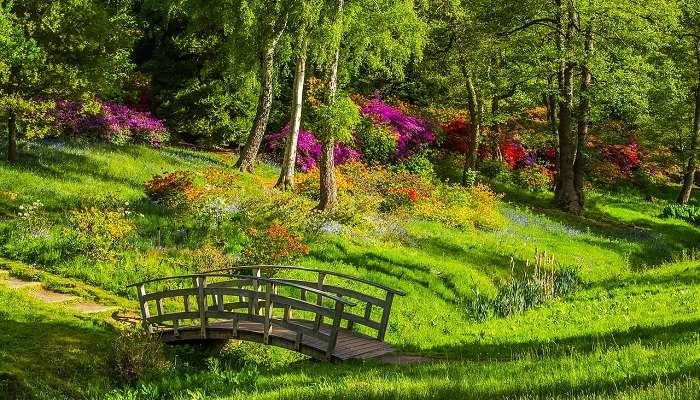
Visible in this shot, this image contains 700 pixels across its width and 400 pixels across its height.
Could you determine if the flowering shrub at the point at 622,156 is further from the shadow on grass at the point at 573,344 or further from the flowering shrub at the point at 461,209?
the shadow on grass at the point at 573,344

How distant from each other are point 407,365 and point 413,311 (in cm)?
495

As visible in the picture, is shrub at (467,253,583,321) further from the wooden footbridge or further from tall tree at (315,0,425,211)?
tall tree at (315,0,425,211)

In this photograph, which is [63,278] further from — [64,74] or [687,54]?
[687,54]

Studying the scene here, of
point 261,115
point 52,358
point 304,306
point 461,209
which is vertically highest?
point 261,115

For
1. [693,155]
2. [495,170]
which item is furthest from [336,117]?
[693,155]

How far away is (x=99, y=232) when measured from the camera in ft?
46.3

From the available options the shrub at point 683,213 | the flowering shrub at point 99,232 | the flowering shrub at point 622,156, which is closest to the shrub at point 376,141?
the shrub at point 683,213

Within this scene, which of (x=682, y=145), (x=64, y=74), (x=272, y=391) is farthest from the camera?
(x=682, y=145)

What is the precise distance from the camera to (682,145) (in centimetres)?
3731

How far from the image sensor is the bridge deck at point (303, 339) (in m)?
9.72

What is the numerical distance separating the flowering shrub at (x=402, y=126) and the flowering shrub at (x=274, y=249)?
17.8m

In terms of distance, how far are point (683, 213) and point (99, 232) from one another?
99.6 ft

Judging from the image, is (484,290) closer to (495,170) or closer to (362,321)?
(362,321)

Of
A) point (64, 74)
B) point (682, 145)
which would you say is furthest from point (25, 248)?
point (682, 145)
